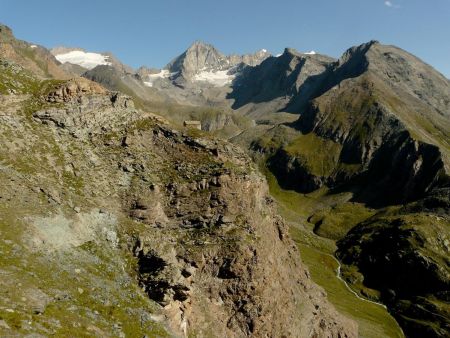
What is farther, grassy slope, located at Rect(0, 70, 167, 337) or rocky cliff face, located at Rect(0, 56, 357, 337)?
rocky cliff face, located at Rect(0, 56, 357, 337)

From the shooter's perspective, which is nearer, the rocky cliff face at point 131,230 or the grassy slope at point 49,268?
the grassy slope at point 49,268

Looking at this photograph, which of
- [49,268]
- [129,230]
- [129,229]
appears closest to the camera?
[49,268]

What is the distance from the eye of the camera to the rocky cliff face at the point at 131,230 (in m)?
44.5

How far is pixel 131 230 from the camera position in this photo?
2270 inches

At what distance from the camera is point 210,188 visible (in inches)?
2623

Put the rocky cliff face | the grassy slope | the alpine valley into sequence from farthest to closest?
the rocky cliff face
the alpine valley
the grassy slope

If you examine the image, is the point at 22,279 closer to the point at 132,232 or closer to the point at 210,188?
the point at 132,232

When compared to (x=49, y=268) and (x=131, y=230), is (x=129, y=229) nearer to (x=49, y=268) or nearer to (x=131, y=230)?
(x=131, y=230)

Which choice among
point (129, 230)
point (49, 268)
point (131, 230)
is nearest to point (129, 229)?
point (129, 230)

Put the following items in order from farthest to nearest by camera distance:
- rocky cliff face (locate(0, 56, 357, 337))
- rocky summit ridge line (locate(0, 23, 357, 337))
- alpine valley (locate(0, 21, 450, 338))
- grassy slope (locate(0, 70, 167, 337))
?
rocky cliff face (locate(0, 56, 357, 337)), rocky summit ridge line (locate(0, 23, 357, 337)), alpine valley (locate(0, 21, 450, 338)), grassy slope (locate(0, 70, 167, 337))

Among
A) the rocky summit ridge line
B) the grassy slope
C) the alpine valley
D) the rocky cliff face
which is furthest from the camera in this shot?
the rocky cliff face

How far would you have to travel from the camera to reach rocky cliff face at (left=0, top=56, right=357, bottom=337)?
4450cm

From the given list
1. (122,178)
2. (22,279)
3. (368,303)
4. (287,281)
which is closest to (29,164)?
(122,178)

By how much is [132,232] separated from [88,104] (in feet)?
75.8
